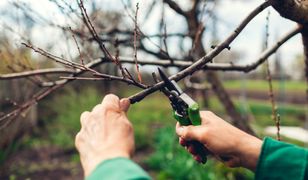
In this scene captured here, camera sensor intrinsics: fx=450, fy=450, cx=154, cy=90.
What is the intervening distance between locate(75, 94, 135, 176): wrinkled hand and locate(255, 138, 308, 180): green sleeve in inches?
15.2

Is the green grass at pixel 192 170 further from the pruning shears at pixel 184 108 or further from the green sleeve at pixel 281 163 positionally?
the green sleeve at pixel 281 163

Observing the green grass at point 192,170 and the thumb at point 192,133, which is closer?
the thumb at point 192,133

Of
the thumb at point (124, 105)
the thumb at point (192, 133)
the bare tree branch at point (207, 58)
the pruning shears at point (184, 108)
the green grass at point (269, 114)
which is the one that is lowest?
the green grass at point (269, 114)

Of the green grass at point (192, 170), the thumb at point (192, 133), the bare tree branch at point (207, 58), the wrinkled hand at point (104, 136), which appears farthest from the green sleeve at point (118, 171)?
the green grass at point (192, 170)

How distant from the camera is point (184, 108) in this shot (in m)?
1.56

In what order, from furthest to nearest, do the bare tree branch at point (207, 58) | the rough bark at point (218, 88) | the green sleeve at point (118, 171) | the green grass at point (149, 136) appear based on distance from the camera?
the green grass at point (149, 136) < the rough bark at point (218, 88) < the bare tree branch at point (207, 58) < the green sleeve at point (118, 171)

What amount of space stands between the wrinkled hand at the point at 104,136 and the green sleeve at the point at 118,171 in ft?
0.14

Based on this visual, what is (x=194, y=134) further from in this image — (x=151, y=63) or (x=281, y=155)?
(x=151, y=63)

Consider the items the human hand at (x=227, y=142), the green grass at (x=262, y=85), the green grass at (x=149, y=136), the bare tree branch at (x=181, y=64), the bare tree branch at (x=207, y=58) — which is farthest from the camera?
the green grass at (x=262, y=85)

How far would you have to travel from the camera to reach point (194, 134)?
4.69 feet

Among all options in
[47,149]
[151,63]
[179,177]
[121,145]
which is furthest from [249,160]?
[47,149]

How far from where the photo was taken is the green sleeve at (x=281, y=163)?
1297 millimetres

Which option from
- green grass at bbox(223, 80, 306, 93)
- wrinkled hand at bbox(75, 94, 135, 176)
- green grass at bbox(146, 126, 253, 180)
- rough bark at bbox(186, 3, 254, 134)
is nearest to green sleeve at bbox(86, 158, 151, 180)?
wrinkled hand at bbox(75, 94, 135, 176)

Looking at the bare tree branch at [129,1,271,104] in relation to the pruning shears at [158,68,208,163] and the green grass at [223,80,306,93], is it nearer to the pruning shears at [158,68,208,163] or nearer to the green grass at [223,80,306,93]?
the pruning shears at [158,68,208,163]
